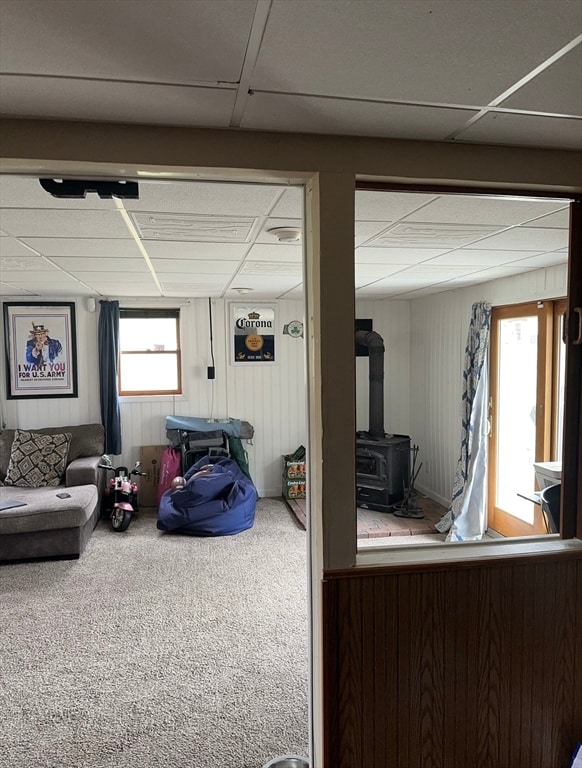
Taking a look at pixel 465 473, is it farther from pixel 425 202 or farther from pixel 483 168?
pixel 483 168

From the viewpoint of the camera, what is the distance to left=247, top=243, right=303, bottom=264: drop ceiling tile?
2928 millimetres

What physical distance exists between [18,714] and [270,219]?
2520 mm

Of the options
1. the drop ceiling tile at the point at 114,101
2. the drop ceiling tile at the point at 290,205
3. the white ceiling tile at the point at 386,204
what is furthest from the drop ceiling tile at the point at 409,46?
the white ceiling tile at the point at 386,204

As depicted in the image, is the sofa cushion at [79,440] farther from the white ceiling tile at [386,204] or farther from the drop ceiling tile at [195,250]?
the white ceiling tile at [386,204]

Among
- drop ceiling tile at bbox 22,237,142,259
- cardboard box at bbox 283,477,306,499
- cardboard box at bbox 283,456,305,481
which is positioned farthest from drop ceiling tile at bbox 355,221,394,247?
cardboard box at bbox 283,477,306,499

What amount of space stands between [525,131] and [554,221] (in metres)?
1.06

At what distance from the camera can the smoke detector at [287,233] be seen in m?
2.48

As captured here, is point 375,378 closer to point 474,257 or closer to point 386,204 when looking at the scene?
point 474,257

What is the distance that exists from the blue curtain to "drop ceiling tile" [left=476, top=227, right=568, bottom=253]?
3749mm

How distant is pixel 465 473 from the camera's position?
4641mm

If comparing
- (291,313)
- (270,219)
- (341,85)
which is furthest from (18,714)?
(291,313)

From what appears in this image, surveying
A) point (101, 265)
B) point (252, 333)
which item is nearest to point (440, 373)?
point (252, 333)

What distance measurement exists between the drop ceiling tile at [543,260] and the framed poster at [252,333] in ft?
9.24

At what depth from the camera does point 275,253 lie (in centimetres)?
311
